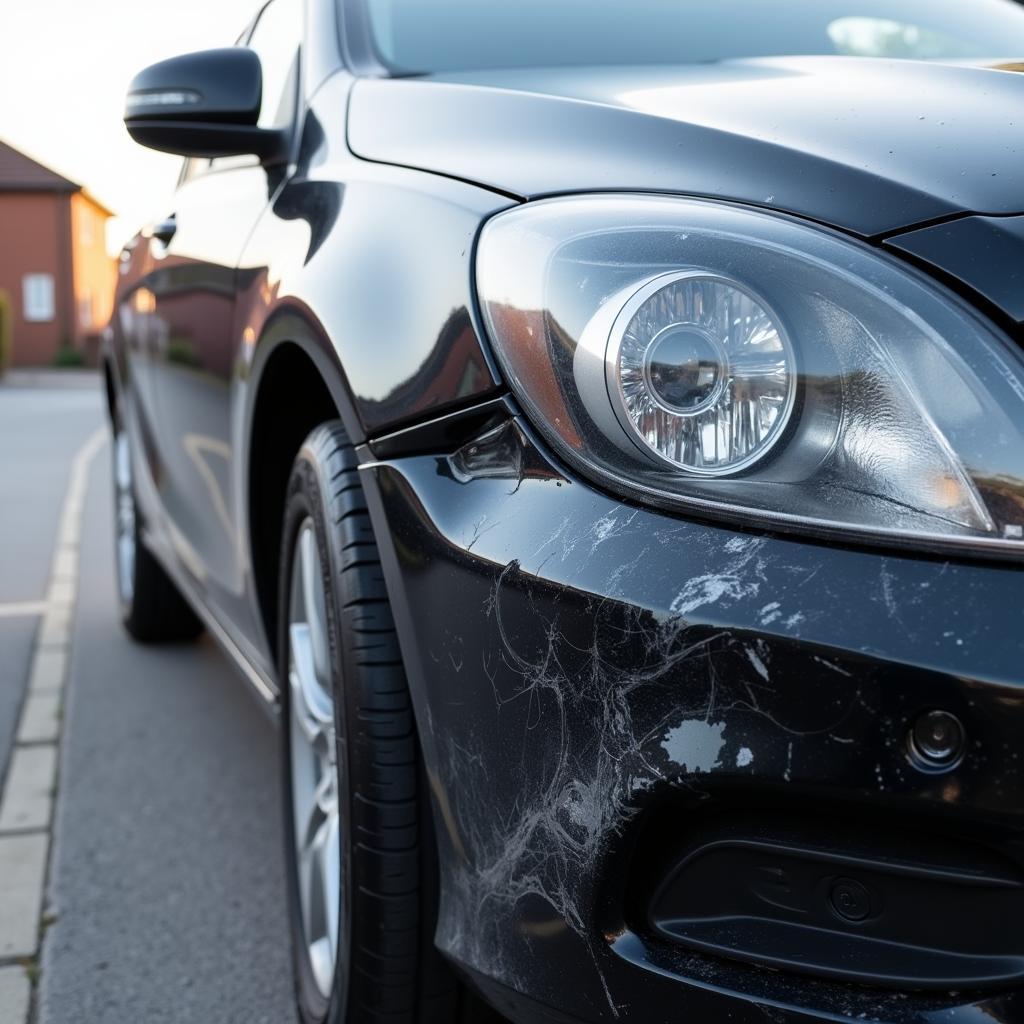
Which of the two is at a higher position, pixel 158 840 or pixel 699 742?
pixel 699 742

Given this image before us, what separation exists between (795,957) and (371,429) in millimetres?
766

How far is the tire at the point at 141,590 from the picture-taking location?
14.0 feet

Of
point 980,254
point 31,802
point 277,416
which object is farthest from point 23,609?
point 980,254

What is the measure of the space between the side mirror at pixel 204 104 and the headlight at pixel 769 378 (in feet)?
3.41

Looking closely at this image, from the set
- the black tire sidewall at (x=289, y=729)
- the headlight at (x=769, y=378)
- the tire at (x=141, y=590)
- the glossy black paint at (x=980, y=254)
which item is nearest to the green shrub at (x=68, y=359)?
the tire at (x=141, y=590)

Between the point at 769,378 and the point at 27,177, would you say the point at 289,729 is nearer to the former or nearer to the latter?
the point at 769,378

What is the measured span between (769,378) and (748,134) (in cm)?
33

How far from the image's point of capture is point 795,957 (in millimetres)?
1191

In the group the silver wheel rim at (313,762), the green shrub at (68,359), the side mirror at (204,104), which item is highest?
the side mirror at (204,104)

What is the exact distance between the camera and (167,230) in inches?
126

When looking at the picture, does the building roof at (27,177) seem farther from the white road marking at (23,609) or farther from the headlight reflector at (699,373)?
the headlight reflector at (699,373)

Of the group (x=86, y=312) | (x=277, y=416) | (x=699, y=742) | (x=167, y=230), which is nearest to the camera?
(x=699, y=742)

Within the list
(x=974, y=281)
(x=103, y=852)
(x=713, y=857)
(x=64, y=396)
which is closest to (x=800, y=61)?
(x=974, y=281)

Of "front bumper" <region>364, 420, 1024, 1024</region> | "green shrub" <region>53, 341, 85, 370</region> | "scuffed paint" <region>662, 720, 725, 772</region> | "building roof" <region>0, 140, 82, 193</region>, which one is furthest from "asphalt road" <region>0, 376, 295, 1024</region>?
"building roof" <region>0, 140, 82, 193</region>
